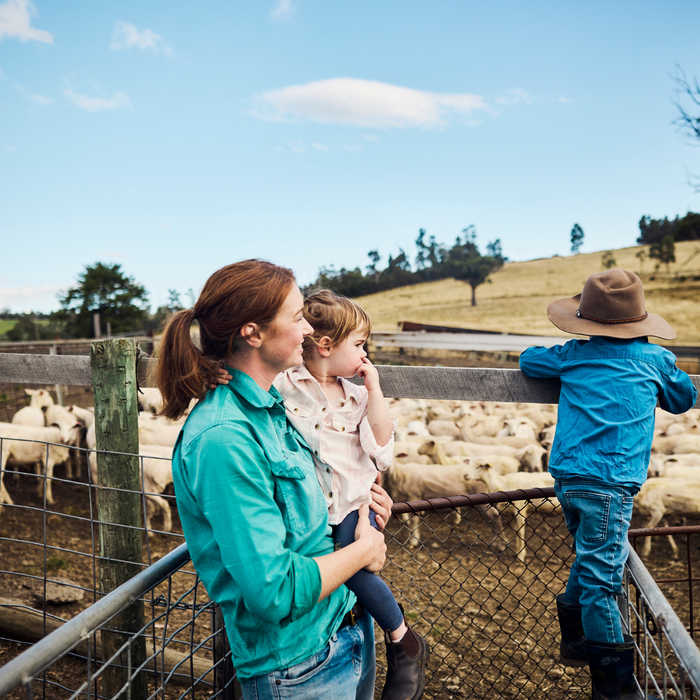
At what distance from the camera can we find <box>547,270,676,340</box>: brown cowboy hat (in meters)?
2.32

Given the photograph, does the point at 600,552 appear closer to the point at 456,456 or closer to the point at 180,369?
the point at 180,369

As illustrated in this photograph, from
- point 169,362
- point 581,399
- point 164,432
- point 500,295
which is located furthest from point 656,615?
point 500,295

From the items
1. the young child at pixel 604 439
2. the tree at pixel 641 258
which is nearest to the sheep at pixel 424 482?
the young child at pixel 604 439

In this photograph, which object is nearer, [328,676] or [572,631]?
[328,676]

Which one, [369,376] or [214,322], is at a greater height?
[214,322]

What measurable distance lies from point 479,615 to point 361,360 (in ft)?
11.6

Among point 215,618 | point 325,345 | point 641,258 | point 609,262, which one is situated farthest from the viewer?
point 609,262

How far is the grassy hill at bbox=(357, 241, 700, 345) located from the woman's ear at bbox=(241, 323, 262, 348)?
3744 cm

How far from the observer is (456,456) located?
8.13 m

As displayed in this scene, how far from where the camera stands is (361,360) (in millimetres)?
1970

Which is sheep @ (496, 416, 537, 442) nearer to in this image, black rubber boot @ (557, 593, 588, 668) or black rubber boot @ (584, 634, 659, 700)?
black rubber boot @ (557, 593, 588, 668)

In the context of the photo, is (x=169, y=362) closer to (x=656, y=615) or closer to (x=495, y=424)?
(x=656, y=615)

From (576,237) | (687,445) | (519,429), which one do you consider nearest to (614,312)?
(687,445)

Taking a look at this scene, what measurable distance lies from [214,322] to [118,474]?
1.32 metres
